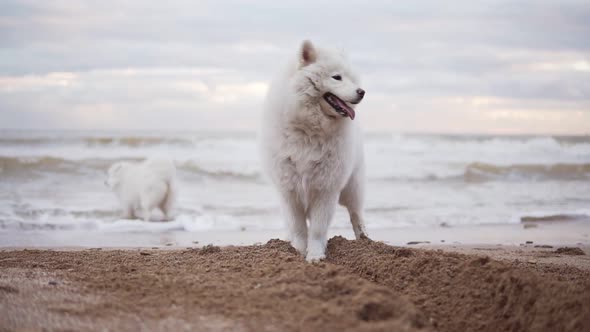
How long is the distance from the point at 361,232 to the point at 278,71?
1997 millimetres

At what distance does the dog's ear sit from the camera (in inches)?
183

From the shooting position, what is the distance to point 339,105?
15.1ft

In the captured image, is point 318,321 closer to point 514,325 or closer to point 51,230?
point 514,325

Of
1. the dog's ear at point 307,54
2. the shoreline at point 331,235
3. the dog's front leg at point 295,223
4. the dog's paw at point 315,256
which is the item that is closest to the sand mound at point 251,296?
the dog's paw at point 315,256

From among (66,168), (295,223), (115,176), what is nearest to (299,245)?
(295,223)

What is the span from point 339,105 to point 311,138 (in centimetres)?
39

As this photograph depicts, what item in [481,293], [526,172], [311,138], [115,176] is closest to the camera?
[481,293]

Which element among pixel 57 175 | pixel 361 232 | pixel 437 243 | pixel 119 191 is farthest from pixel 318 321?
pixel 57 175

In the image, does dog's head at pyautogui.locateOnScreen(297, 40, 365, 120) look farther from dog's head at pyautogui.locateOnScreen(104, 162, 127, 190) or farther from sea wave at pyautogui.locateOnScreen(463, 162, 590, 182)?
sea wave at pyautogui.locateOnScreen(463, 162, 590, 182)

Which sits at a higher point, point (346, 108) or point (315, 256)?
point (346, 108)

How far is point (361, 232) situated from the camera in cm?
608

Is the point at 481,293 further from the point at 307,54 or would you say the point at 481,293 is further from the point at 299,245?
the point at 307,54

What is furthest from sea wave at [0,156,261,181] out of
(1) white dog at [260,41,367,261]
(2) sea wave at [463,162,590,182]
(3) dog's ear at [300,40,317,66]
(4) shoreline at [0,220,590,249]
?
(3) dog's ear at [300,40,317,66]

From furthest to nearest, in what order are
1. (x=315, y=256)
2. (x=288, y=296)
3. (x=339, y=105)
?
(x=315, y=256) → (x=339, y=105) → (x=288, y=296)
